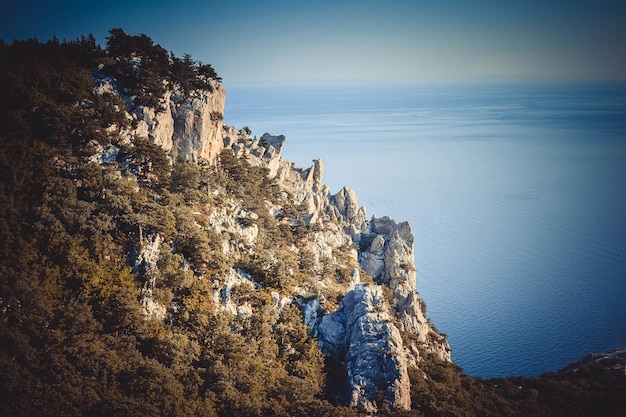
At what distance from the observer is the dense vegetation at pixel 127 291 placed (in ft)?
63.4

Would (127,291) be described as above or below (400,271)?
below

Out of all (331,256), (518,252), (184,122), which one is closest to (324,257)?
(331,256)

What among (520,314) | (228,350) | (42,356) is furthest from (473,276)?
(42,356)

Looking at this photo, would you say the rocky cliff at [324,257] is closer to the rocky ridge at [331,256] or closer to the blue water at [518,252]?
the rocky ridge at [331,256]

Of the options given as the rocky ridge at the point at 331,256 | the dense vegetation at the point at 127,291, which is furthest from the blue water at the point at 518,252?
the dense vegetation at the point at 127,291

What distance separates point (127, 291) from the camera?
22.9 meters

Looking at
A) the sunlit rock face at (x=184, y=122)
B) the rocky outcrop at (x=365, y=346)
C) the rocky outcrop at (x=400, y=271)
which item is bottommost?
the rocky outcrop at (x=365, y=346)

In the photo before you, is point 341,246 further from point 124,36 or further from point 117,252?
point 124,36

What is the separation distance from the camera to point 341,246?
2026 inches

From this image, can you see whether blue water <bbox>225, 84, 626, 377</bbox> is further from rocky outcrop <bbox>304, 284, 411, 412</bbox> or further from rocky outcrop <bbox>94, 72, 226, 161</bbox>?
rocky outcrop <bbox>94, 72, 226, 161</bbox>

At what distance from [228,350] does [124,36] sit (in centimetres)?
3323

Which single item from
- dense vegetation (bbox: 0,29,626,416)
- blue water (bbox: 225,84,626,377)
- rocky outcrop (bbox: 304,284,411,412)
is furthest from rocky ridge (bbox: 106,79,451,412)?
blue water (bbox: 225,84,626,377)

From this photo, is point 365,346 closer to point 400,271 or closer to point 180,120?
point 400,271

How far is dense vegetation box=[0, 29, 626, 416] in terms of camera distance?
63.4 feet
